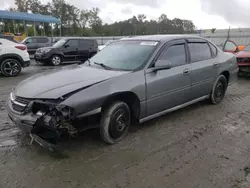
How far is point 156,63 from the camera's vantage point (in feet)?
12.6

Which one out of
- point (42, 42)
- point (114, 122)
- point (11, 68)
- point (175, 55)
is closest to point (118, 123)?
point (114, 122)

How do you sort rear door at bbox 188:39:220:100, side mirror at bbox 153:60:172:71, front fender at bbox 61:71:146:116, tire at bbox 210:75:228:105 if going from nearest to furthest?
front fender at bbox 61:71:146:116 < side mirror at bbox 153:60:172:71 < rear door at bbox 188:39:220:100 < tire at bbox 210:75:228:105

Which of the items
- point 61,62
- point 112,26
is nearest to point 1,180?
point 61,62

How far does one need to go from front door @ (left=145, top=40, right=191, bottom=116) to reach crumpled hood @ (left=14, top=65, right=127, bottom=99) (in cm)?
63

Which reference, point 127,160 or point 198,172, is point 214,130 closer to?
point 198,172

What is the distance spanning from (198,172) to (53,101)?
205 centimetres

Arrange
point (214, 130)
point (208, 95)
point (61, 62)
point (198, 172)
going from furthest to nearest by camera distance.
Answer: point (61, 62)
point (208, 95)
point (214, 130)
point (198, 172)

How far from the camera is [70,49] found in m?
13.6

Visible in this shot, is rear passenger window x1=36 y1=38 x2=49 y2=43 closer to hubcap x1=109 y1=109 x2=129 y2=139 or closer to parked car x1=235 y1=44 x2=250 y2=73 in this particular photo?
parked car x1=235 y1=44 x2=250 y2=73

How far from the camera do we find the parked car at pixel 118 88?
2979 millimetres

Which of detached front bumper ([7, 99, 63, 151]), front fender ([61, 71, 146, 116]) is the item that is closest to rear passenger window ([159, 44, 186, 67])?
front fender ([61, 71, 146, 116])

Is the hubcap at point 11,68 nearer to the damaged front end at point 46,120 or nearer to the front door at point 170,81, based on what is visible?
the damaged front end at point 46,120

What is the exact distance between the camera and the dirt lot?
8.84 feet

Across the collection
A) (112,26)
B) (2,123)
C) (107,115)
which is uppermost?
(112,26)
